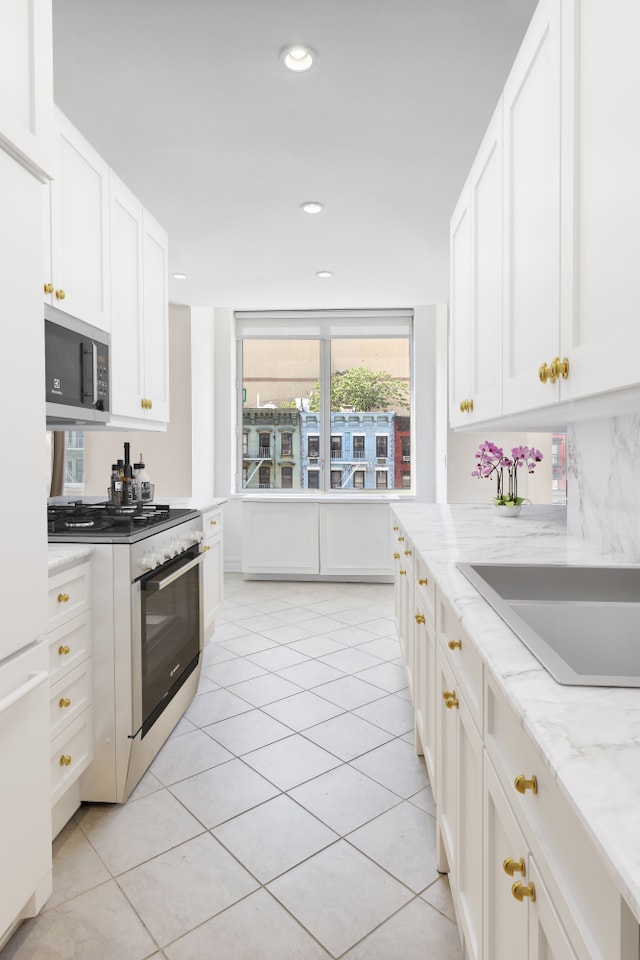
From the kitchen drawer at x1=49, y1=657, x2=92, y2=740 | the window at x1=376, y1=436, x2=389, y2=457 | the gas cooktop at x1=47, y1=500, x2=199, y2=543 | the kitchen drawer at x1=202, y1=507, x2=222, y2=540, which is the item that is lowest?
the kitchen drawer at x1=49, y1=657, x2=92, y2=740

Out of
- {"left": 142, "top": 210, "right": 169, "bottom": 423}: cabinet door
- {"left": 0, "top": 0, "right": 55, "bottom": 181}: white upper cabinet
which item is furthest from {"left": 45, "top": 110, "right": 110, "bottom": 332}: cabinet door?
{"left": 0, "top": 0, "right": 55, "bottom": 181}: white upper cabinet

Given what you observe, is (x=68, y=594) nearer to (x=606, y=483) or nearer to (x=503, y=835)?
(x=503, y=835)

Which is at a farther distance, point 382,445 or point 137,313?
point 382,445

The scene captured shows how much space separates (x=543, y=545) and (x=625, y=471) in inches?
13.5

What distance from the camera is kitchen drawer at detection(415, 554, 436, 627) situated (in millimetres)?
1640

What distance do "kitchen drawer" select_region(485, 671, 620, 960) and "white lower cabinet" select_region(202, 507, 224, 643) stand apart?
235 centimetres

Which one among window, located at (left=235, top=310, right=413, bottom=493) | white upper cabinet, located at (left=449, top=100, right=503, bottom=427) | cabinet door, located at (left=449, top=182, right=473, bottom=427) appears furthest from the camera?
window, located at (left=235, top=310, right=413, bottom=493)

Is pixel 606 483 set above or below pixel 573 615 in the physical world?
above

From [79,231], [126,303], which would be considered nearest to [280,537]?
[126,303]

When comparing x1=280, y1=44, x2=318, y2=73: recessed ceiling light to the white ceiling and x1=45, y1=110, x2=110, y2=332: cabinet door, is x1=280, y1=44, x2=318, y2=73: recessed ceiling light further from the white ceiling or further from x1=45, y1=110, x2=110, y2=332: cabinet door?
x1=45, y1=110, x2=110, y2=332: cabinet door

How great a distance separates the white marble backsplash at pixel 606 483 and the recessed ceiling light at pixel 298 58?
1582mm

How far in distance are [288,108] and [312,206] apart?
2.94 feet

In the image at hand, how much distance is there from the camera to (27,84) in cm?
127

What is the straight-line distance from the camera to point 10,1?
1.20 metres
